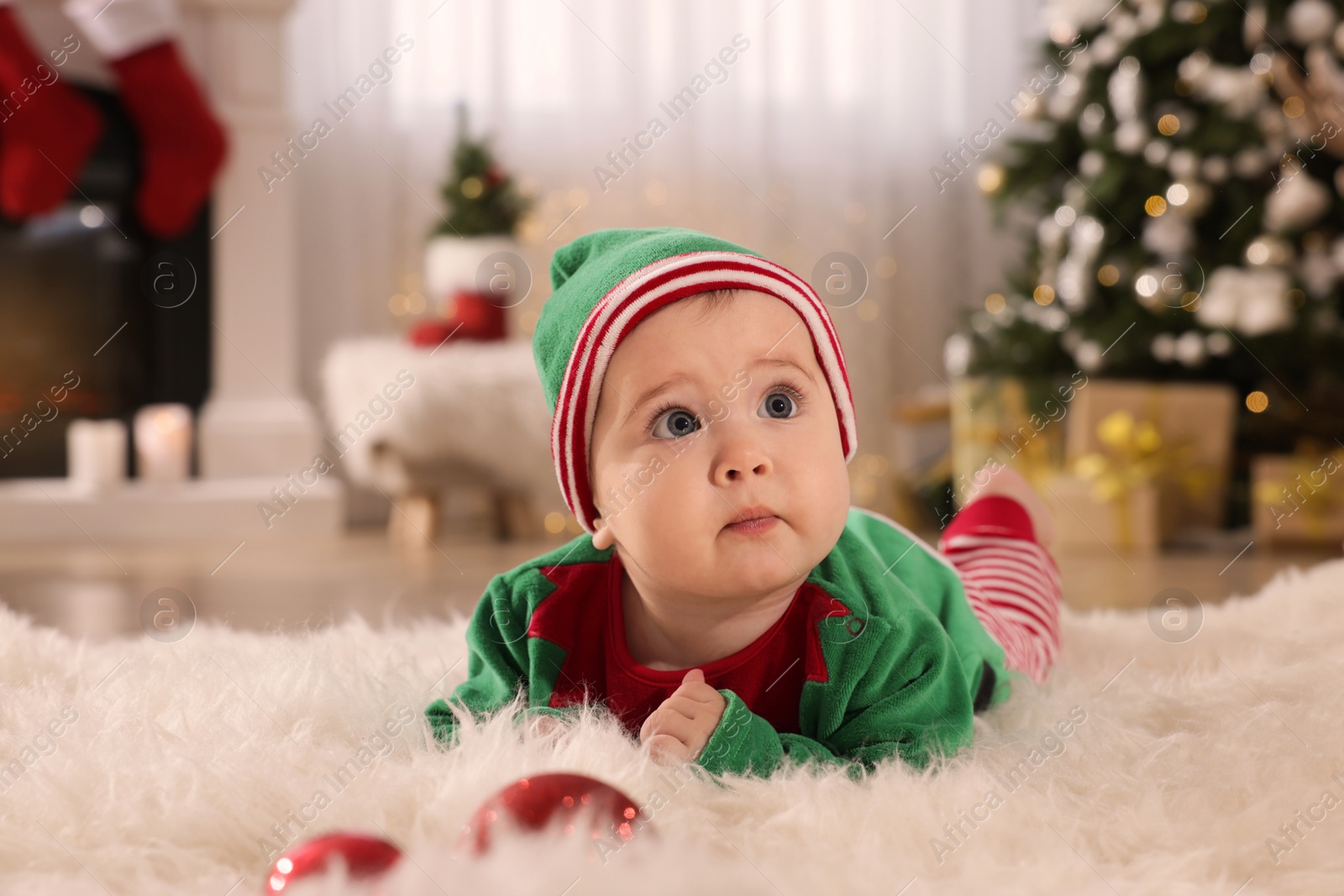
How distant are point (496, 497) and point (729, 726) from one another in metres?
2.03

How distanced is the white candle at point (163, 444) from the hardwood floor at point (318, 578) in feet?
1.03

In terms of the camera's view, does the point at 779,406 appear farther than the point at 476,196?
No

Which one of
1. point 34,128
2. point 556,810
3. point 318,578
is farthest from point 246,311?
point 556,810

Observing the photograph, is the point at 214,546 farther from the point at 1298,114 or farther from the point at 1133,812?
the point at 1298,114

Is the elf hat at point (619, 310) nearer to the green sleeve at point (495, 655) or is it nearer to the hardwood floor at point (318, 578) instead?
the green sleeve at point (495, 655)

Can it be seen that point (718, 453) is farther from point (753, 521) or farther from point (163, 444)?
point (163, 444)

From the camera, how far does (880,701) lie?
2.76 feet

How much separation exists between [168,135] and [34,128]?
0.95ft

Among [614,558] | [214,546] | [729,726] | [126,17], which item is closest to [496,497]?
[214,546]

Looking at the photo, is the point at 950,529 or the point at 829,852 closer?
the point at 829,852

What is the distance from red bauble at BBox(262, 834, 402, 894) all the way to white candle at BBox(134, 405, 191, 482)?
258cm

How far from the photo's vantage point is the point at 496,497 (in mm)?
2768

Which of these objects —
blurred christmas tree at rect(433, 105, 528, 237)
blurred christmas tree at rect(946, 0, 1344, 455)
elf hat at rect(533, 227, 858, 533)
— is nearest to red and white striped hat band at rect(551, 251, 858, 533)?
elf hat at rect(533, 227, 858, 533)

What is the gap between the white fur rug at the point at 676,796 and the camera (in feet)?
1.96
